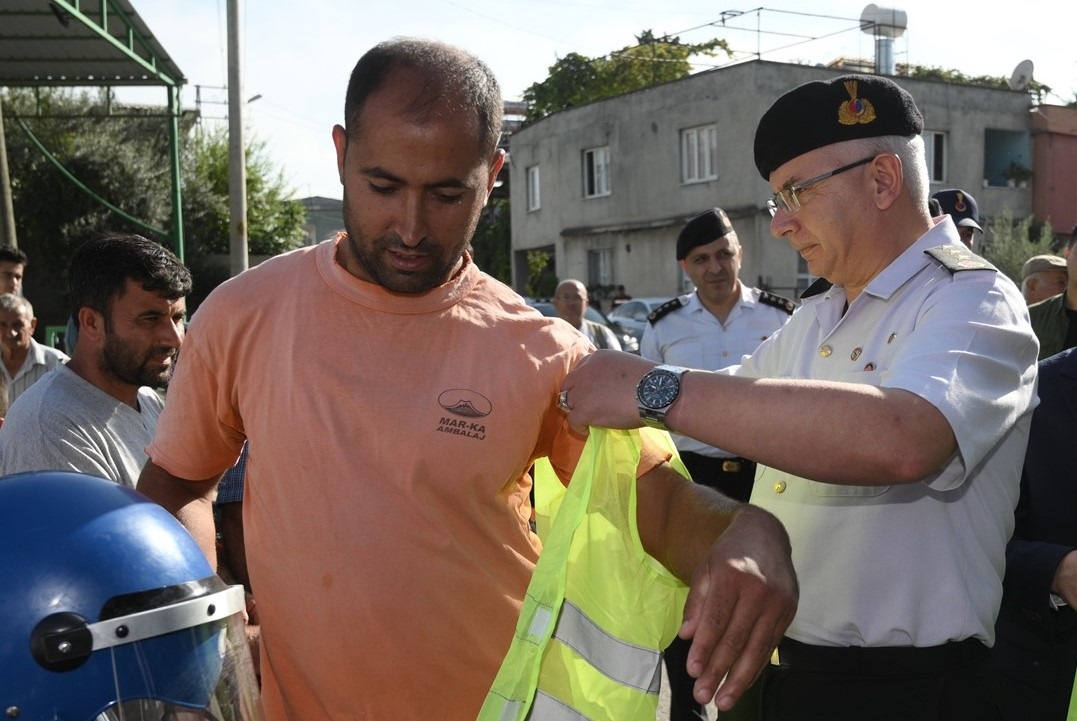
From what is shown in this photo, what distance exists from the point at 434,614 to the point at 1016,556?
1.65 meters

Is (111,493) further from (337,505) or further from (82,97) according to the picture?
(82,97)

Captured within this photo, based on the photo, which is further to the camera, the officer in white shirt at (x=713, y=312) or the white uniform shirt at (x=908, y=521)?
the officer in white shirt at (x=713, y=312)

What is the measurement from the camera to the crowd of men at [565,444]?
1.70m

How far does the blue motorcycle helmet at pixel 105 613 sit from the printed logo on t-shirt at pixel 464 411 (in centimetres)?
46

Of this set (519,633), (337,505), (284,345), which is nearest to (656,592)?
(519,633)

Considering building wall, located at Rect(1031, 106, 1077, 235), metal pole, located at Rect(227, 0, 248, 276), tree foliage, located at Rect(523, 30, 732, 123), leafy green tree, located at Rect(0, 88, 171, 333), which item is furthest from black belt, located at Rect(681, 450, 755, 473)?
tree foliage, located at Rect(523, 30, 732, 123)

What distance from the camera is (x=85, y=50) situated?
12.8 m

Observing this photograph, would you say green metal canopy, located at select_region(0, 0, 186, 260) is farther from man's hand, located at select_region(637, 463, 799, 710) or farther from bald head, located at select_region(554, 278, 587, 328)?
man's hand, located at select_region(637, 463, 799, 710)

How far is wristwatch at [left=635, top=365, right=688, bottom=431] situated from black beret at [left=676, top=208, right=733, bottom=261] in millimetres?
4573

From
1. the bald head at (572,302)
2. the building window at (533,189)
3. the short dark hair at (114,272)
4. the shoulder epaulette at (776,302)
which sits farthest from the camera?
the building window at (533,189)

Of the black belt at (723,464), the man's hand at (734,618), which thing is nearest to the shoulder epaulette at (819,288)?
the man's hand at (734,618)

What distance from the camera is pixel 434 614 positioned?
6.13 ft

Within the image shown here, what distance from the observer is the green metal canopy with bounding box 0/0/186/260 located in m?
11.4

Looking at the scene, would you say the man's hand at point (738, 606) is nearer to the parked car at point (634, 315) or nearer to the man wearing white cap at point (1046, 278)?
the man wearing white cap at point (1046, 278)
